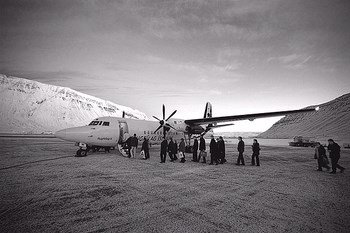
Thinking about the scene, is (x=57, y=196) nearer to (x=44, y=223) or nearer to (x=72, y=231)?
(x=44, y=223)

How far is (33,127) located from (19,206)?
222 meters

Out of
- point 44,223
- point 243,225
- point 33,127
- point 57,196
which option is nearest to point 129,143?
point 57,196

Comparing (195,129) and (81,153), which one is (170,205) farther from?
(195,129)

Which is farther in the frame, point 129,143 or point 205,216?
point 129,143

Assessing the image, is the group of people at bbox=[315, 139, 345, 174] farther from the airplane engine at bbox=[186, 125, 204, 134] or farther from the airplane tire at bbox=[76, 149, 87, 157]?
the airplane tire at bbox=[76, 149, 87, 157]

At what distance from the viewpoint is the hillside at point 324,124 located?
8886 centimetres

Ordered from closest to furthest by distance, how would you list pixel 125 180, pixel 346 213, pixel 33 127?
1. pixel 346 213
2. pixel 125 180
3. pixel 33 127

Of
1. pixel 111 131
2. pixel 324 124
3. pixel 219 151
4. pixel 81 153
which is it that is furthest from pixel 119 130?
pixel 324 124

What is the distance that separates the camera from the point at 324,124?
103 meters

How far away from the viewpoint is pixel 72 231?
3264 mm

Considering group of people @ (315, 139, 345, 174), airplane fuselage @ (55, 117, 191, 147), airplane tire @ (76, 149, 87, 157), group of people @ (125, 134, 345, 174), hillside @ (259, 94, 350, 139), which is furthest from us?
hillside @ (259, 94, 350, 139)

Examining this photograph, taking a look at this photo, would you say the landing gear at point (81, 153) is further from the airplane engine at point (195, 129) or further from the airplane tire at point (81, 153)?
the airplane engine at point (195, 129)

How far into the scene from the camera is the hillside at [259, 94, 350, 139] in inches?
3498

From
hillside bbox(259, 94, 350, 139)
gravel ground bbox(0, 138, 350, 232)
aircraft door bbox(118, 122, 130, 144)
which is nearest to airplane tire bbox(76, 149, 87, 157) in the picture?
aircraft door bbox(118, 122, 130, 144)
